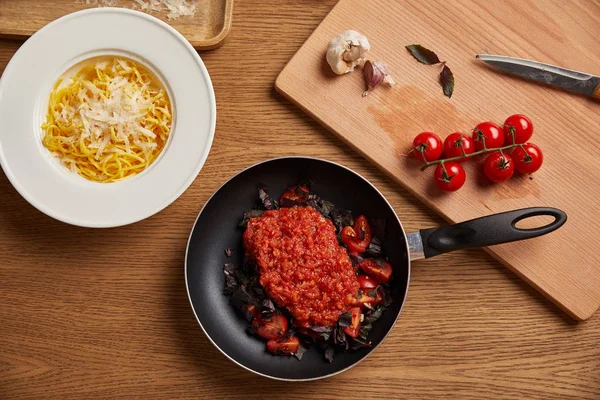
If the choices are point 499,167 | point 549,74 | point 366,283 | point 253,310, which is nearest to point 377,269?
point 366,283

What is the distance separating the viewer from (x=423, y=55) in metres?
2.17

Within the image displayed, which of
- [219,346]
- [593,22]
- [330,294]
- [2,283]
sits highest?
[593,22]

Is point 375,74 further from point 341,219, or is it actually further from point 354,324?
point 354,324

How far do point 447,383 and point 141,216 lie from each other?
1.34m

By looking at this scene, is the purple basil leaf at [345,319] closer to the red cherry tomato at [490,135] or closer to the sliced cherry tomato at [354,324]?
the sliced cherry tomato at [354,324]

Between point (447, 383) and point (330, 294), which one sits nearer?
point (330, 294)

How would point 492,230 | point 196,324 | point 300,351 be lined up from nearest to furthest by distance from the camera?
1. point 492,230
2. point 300,351
3. point 196,324

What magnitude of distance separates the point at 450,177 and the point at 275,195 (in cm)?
67

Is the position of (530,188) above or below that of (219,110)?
above

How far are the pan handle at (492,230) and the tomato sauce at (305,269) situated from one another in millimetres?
373

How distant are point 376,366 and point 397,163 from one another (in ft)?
2.63

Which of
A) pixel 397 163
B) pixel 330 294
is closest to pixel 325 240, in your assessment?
pixel 330 294

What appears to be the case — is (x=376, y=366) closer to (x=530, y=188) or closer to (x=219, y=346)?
(x=219, y=346)

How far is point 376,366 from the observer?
2.16 metres
